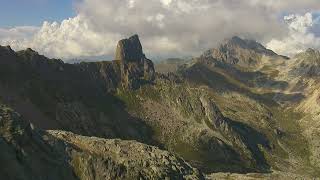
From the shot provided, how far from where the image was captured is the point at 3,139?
65750 millimetres

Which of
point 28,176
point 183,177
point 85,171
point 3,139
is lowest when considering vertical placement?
point 183,177

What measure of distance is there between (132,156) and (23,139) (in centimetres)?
4710

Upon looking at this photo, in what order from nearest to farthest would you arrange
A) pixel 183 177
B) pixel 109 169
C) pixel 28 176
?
pixel 28 176
pixel 109 169
pixel 183 177

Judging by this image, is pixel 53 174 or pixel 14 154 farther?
pixel 53 174

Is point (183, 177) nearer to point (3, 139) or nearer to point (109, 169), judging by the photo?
point (109, 169)

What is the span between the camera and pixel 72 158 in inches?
3750

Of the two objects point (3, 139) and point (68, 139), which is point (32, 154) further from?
point (68, 139)

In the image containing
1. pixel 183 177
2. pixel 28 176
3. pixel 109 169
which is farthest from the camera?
pixel 183 177

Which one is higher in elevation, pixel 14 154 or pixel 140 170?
pixel 14 154

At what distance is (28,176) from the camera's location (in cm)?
6444

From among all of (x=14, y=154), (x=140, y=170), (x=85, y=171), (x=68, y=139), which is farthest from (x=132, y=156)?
(x=14, y=154)

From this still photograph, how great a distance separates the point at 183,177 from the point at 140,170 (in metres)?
14.4

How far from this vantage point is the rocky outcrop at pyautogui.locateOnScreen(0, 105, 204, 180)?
218 feet

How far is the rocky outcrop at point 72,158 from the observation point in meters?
66.4
